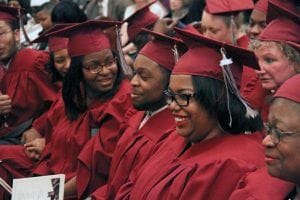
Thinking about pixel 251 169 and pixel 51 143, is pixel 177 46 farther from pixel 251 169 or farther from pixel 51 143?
pixel 51 143

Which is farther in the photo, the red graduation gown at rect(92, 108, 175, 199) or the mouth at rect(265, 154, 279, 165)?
the red graduation gown at rect(92, 108, 175, 199)

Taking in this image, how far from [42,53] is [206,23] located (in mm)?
1671

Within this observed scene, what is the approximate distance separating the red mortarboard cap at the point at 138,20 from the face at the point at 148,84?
2.10 metres

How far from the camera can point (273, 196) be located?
3.65 m

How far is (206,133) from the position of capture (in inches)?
169

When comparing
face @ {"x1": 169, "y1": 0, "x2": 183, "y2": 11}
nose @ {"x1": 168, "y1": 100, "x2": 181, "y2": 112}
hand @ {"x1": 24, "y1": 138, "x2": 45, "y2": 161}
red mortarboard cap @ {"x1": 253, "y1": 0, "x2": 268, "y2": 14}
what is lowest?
face @ {"x1": 169, "y1": 0, "x2": 183, "y2": 11}

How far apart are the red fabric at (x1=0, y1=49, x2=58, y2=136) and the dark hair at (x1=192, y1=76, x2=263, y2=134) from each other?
3015mm

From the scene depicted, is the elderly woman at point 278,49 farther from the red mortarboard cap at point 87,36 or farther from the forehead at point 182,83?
the red mortarboard cap at point 87,36

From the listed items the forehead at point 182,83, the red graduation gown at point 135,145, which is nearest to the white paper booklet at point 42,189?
the red graduation gown at point 135,145

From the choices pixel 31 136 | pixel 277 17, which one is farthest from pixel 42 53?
pixel 277 17


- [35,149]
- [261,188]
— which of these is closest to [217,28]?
[35,149]

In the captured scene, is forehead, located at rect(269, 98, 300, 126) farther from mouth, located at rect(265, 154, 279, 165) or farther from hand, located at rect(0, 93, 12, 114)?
hand, located at rect(0, 93, 12, 114)

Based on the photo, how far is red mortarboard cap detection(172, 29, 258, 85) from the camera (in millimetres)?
4281

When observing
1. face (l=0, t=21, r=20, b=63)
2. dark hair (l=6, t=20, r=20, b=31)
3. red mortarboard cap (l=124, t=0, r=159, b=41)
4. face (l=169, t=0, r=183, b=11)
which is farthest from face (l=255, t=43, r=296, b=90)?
face (l=169, t=0, r=183, b=11)
